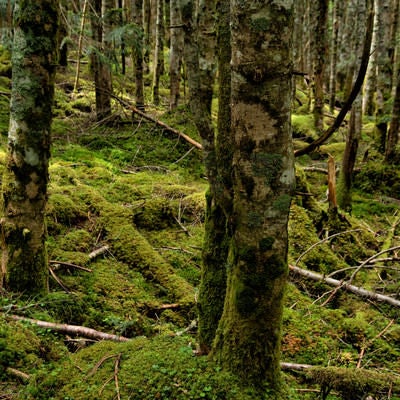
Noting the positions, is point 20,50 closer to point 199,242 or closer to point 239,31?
point 239,31

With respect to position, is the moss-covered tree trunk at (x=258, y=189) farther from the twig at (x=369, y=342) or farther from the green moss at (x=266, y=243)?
the twig at (x=369, y=342)

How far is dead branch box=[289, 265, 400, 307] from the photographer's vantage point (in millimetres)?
4827

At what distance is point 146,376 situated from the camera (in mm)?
2336

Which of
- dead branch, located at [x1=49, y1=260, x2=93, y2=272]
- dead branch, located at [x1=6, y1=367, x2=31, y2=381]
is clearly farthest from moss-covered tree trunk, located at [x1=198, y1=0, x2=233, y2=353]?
dead branch, located at [x1=49, y1=260, x2=93, y2=272]

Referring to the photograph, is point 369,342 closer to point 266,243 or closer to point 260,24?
point 266,243

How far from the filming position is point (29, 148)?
3.45 m

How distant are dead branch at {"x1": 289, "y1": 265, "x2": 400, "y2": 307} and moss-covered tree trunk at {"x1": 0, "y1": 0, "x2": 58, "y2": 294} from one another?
3127 millimetres

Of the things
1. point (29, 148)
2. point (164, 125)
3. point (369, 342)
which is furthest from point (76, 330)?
point (164, 125)

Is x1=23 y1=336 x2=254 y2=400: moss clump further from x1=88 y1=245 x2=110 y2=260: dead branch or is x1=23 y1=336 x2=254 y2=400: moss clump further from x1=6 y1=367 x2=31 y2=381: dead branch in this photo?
x1=88 y1=245 x2=110 y2=260: dead branch

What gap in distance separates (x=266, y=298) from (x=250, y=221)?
43 centimetres

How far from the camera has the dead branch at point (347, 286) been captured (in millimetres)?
Answer: 4827

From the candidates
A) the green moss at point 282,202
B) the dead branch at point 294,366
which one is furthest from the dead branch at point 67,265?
the green moss at point 282,202

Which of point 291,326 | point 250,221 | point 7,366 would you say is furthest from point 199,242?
point 250,221

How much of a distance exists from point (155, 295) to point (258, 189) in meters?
2.82
